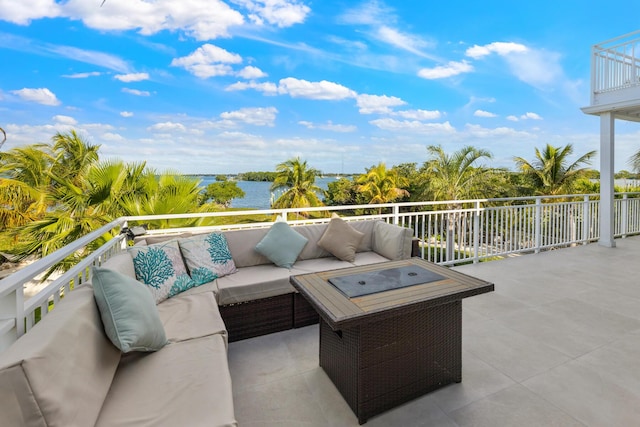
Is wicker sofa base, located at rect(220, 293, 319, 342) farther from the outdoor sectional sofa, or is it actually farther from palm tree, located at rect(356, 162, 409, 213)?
palm tree, located at rect(356, 162, 409, 213)

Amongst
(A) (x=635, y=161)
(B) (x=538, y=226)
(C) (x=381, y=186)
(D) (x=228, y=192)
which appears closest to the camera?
(B) (x=538, y=226)

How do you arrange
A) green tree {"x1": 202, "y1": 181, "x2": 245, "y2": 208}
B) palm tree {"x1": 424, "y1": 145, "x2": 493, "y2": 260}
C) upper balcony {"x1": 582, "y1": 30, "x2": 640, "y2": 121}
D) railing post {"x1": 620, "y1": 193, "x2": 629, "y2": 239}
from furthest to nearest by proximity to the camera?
green tree {"x1": 202, "y1": 181, "x2": 245, "y2": 208}
palm tree {"x1": 424, "y1": 145, "x2": 493, "y2": 260}
railing post {"x1": 620, "y1": 193, "x2": 629, "y2": 239}
upper balcony {"x1": 582, "y1": 30, "x2": 640, "y2": 121}

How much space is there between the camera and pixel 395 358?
1.80 m

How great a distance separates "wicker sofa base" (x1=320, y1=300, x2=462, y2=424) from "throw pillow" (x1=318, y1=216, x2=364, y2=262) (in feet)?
4.24

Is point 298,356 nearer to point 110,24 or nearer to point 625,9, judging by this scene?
point 110,24

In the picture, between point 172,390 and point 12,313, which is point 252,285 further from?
point 12,313

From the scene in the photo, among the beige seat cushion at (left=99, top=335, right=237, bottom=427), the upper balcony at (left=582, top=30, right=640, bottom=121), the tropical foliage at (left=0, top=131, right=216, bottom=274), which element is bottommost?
the beige seat cushion at (left=99, top=335, right=237, bottom=427)

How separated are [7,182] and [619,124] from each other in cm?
1082

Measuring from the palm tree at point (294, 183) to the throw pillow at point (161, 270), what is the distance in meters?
12.3

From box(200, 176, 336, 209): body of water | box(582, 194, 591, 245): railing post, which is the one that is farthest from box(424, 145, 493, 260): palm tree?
box(200, 176, 336, 209): body of water

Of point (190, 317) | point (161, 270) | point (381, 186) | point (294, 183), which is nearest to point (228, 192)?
point (294, 183)

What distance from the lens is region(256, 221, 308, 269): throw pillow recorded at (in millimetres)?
3096

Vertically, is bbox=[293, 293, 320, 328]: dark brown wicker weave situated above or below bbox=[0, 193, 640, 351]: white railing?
below

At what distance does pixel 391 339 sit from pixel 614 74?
7.08 meters
